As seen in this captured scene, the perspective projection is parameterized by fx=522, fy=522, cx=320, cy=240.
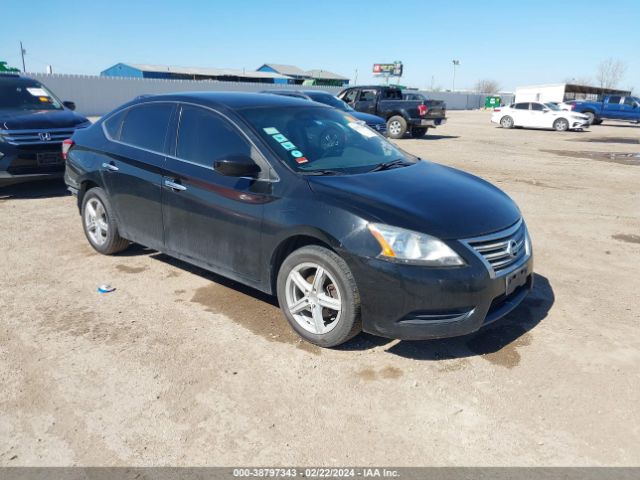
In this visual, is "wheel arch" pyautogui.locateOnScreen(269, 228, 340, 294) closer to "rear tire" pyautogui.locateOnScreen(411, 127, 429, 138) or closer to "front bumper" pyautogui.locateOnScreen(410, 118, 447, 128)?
"front bumper" pyautogui.locateOnScreen(410, 118, 447, 128)

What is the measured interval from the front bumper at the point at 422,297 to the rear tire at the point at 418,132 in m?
16.5

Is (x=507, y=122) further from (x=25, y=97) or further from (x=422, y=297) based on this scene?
(x=422, y=297)

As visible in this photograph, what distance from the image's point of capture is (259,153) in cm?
381

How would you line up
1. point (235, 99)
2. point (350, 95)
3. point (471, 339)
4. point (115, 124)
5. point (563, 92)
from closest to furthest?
point (471, 339) < point (235, 99) < point (115, 124) < point (350, 95) < point (563, 92)

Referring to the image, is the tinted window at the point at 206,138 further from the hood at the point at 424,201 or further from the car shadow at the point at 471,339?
the car shadow at the point at 471,339

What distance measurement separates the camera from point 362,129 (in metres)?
4.72

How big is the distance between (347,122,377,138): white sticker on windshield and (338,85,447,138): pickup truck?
14.1 m

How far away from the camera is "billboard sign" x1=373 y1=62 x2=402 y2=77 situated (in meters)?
85.6

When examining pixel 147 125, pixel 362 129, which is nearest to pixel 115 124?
pixel 147 125

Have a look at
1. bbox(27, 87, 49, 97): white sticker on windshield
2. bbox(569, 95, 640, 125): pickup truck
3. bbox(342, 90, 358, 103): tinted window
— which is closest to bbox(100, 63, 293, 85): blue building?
bbox(569, 95, 640, 125): pickup truck

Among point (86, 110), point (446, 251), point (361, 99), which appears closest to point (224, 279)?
point (446, 251)

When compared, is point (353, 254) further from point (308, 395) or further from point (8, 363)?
point (8, 363)

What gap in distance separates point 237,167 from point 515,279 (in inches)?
80.7

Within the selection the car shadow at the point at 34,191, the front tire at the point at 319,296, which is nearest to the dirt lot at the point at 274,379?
the front tire at the point at 319,296
